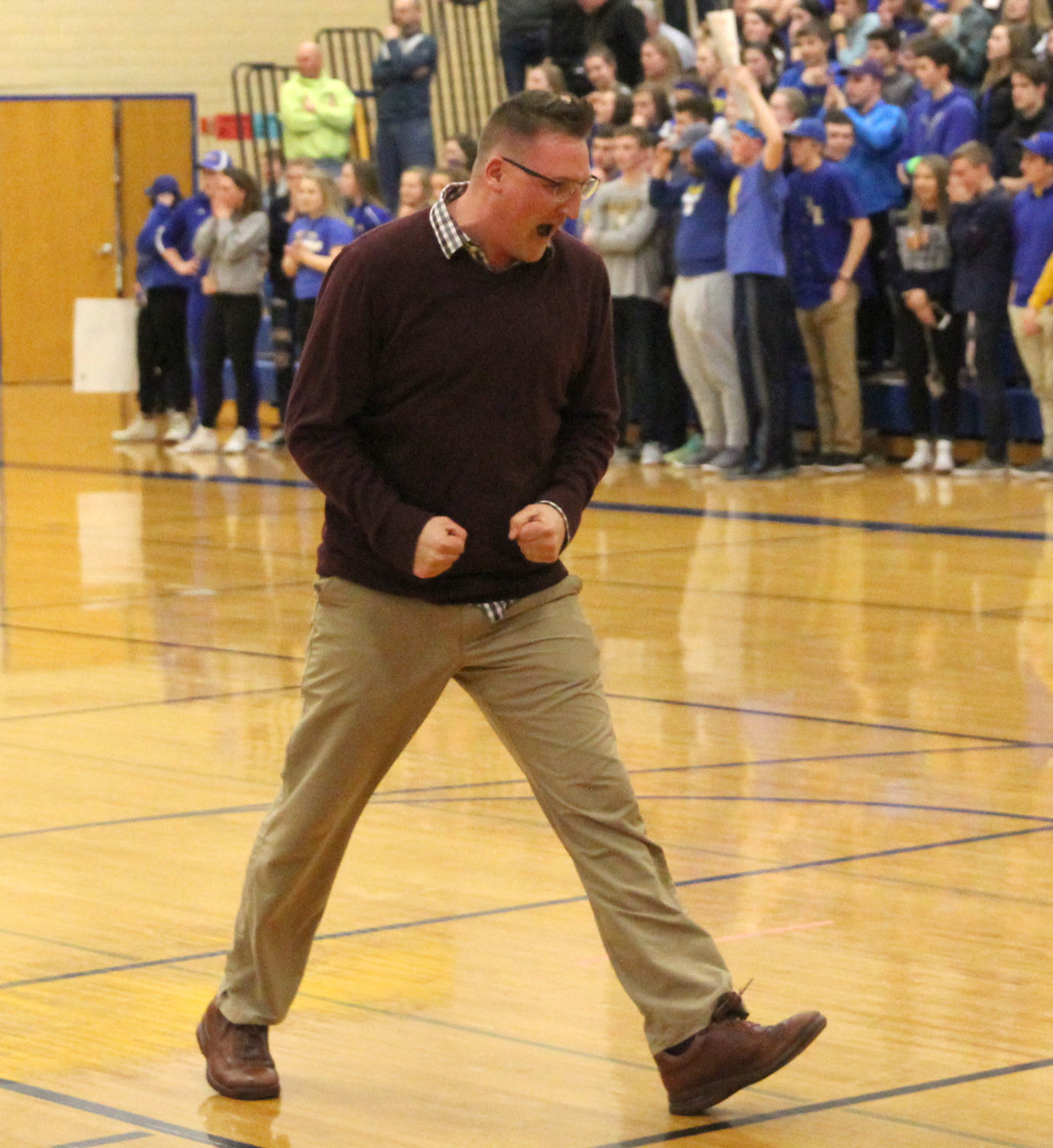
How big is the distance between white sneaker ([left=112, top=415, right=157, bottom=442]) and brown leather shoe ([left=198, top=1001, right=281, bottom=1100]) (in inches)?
Answer: 539

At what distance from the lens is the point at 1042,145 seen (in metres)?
12.5

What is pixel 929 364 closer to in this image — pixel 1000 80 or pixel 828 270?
pixel 828 270

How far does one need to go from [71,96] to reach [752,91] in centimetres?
1184

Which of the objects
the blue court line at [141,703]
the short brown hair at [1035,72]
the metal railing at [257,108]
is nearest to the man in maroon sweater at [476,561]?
the blue court line at [141,703]

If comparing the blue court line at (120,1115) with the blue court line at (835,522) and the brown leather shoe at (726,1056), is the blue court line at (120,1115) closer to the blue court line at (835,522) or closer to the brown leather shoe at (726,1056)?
the brown leather shoe at (726,1056)

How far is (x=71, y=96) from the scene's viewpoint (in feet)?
74.3

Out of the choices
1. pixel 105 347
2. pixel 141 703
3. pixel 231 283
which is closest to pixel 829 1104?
pixel 141 703

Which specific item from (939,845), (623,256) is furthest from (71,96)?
(939,845)

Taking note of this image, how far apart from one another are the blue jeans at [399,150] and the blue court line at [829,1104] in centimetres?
1461

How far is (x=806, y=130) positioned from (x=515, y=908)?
351 inches

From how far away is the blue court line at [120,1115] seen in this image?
3590 millimetres

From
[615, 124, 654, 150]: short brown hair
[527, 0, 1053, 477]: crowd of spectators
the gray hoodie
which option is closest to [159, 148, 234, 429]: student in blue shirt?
the gray hoodie

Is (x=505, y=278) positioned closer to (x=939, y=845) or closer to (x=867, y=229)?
(x=939, y=845)

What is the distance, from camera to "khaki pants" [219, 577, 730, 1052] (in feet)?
12.0
